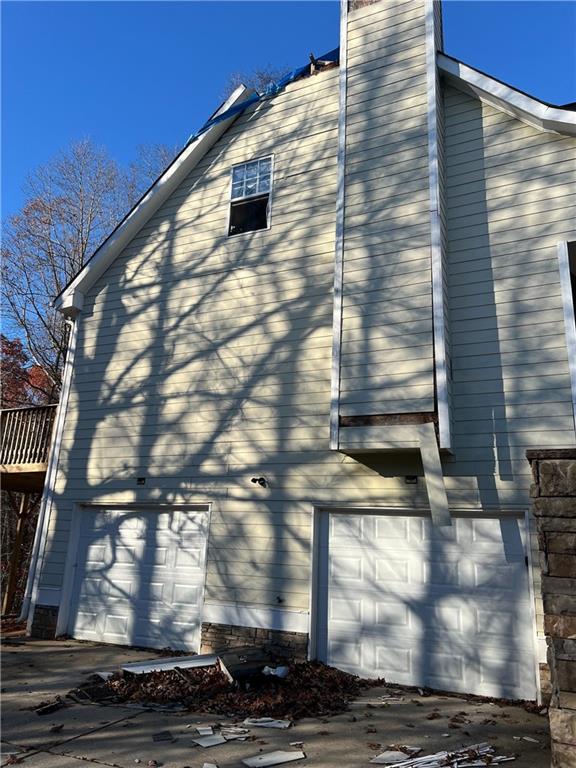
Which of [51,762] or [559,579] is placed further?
[51,762]

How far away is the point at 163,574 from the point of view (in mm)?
7719

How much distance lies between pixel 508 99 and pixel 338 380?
401cm

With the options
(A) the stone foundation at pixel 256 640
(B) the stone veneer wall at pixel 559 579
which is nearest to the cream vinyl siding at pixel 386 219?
(B) the stone veneer wall at pixel 559 579

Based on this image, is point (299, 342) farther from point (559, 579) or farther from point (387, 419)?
point (559, 579)

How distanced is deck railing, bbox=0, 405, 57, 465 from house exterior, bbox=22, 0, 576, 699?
854 millimetres

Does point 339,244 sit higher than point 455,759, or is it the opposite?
point 339,244

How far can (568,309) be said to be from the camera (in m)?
5.95

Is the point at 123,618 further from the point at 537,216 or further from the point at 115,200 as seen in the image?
the point at 115,200

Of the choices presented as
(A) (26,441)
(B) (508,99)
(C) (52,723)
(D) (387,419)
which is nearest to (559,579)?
(D) (387,419)

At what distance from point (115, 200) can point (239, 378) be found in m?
13.5

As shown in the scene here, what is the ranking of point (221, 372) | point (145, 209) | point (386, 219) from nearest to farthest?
point (386, 219), point (221, 372), point (145, 209)

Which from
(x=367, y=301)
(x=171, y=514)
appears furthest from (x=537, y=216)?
(x=171, y=514)

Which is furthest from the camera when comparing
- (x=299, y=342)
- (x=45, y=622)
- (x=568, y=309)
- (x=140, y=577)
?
(x=45, y=622)

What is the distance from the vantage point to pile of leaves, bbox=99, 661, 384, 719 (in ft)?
16.1
